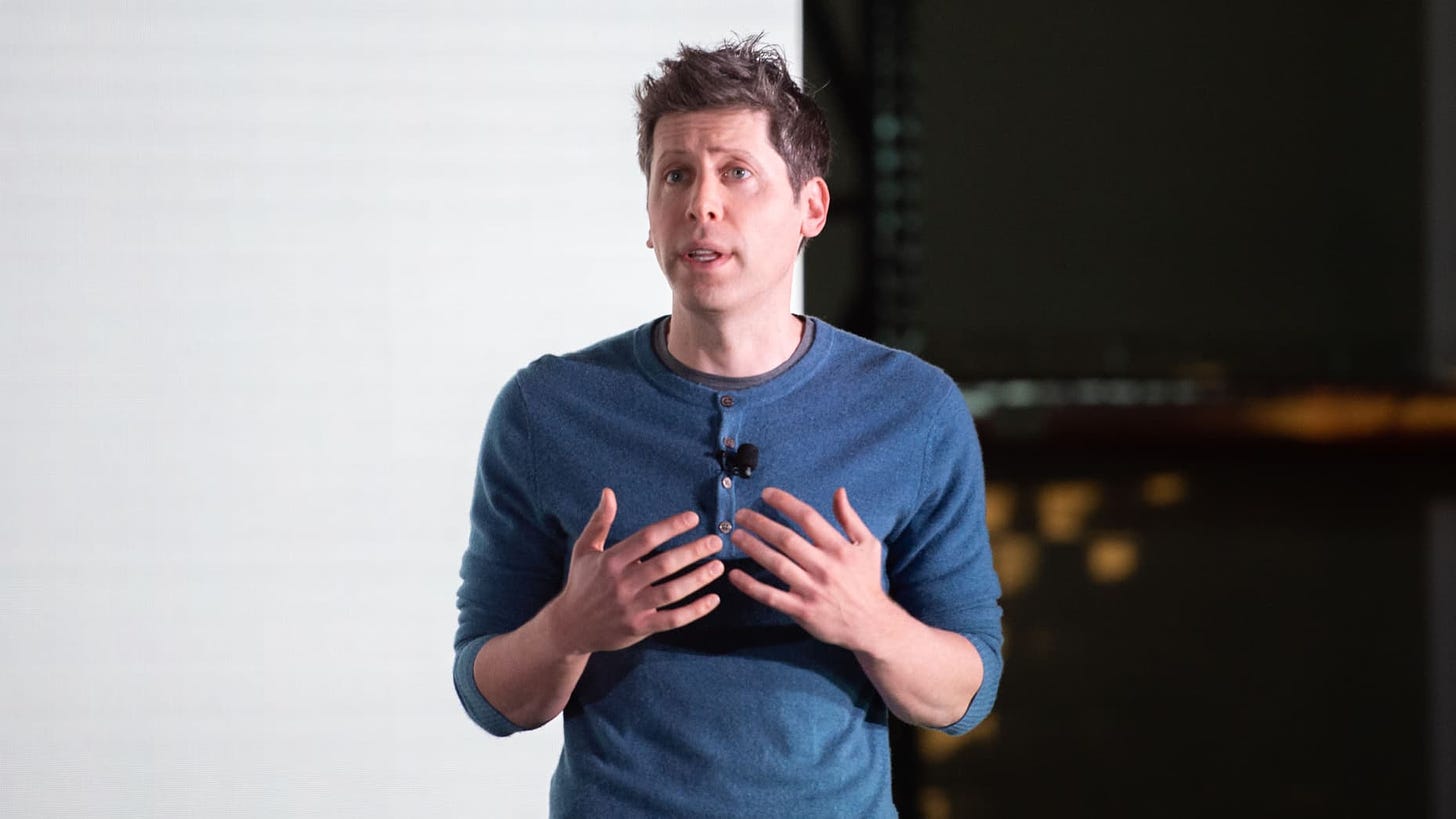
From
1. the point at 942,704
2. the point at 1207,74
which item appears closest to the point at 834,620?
the point at 942,704

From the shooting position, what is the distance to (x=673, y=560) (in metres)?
0.83

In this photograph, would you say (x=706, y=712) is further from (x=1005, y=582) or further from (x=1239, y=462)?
(x=1239, y=462)

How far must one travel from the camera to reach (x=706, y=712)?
93 centimetres

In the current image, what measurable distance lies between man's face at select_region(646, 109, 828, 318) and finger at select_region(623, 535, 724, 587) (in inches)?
7.7

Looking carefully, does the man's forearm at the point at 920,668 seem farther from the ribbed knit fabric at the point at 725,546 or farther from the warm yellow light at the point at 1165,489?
the warm yellow light at the point at 1165,489

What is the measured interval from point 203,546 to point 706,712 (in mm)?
942

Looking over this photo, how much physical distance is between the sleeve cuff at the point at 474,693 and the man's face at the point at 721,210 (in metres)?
0.31

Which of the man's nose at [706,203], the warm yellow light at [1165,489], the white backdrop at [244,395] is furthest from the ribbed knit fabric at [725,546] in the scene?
the warm yellow light at [1165,489]

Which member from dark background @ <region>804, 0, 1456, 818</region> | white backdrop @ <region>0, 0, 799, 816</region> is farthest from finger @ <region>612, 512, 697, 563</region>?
dark background @ <region>804, 0, 1456, 818</region>

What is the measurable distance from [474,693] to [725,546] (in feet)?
0.77

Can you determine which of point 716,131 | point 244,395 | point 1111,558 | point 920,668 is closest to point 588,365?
point 716,131

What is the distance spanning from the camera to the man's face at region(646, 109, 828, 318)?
921 mm

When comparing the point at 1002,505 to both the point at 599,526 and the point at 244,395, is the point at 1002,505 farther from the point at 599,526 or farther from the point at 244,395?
the point at 599,526

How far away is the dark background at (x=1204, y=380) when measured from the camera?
2.03 m
